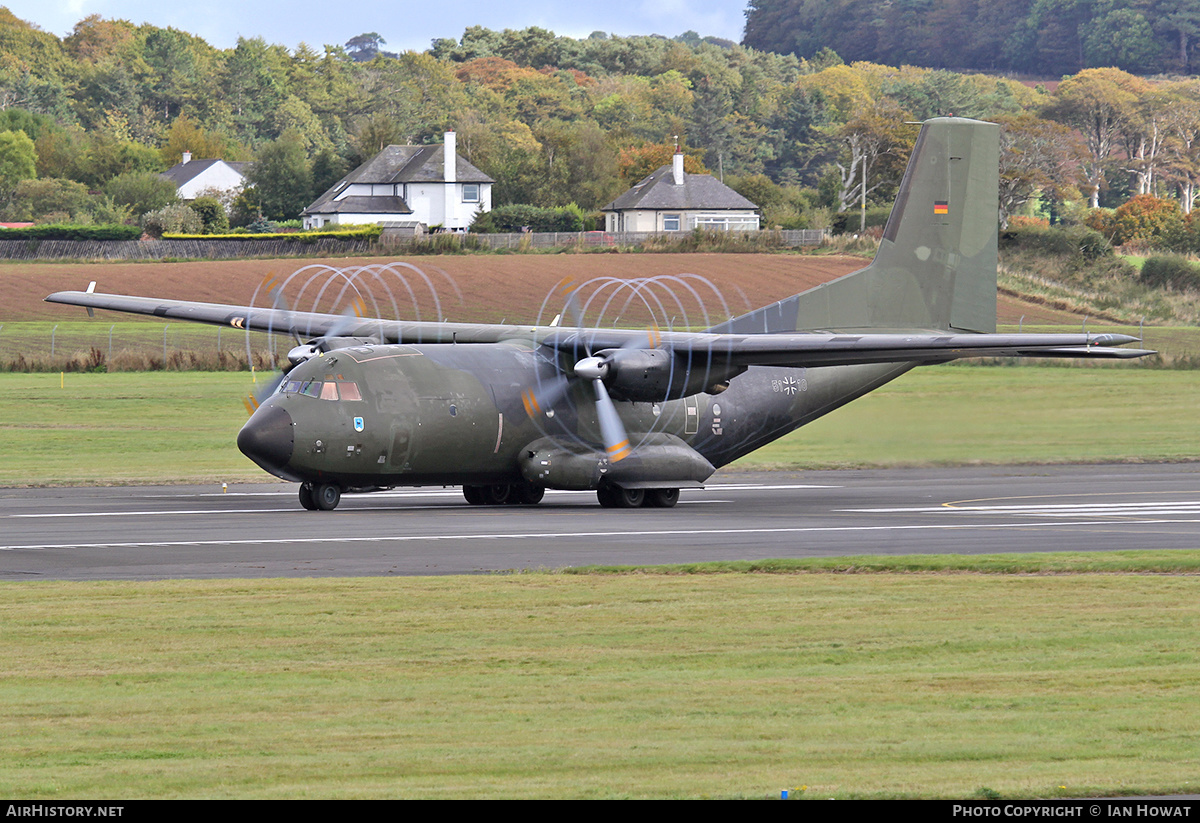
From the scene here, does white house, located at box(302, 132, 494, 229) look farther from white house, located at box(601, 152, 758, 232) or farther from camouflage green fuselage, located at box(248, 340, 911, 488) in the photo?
camouflage green fuselage, located at box(248, 340, 911, 488)

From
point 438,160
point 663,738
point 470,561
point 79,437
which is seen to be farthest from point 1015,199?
point 663,738

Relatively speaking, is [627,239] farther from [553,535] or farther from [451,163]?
[553,535]

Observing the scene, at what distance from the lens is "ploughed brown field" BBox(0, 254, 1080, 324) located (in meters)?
87.9

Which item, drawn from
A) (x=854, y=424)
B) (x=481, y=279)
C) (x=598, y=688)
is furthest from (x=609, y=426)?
(x=481, y=279)

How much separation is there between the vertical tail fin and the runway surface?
13.8 ft

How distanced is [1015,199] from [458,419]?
127 metres

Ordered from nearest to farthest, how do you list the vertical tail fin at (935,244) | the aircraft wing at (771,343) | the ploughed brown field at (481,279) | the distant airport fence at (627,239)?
the aircraft wing at (771,343) → the vertical tail fin at (935,244) → the ploughed brown field at (481,279) → the distant airport fence at (627,239)

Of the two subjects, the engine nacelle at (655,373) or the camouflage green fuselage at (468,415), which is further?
the engine nacelle at (655,373)

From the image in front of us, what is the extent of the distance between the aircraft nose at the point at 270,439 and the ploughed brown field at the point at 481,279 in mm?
52126

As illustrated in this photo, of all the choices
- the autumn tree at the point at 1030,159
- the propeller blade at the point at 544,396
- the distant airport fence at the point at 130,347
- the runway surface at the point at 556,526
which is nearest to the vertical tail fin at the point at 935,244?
the runway surface at the point at 556,526

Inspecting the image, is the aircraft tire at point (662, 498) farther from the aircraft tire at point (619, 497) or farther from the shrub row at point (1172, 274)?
the shrub row at point (1172, 274)

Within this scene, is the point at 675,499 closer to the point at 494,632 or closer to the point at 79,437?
the point at 494,632

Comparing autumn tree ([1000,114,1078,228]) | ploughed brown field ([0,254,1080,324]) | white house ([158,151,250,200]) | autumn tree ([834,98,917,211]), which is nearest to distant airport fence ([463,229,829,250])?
ploughed brown field ([0,254,1080,324])

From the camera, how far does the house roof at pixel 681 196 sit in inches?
5576
